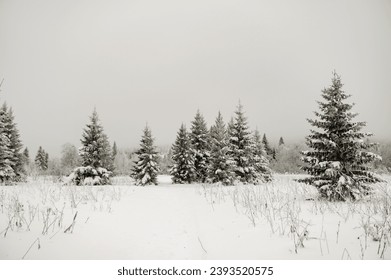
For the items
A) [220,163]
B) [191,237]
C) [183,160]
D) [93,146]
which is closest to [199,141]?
[183,160]

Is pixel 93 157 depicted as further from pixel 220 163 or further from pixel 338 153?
pixel 338 153

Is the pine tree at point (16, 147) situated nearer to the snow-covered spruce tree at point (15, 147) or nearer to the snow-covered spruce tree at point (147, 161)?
the snow-covered spruce tree at point (15, 147)

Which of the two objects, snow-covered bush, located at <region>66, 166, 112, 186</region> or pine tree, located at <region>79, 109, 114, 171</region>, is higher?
pine tree, located at <region>79, 109, 114, 171</region>

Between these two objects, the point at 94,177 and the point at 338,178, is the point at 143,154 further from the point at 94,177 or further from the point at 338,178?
the point at 338,178

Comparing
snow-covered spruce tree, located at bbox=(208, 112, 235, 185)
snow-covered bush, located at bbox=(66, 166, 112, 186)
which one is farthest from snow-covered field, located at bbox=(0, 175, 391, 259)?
snow-covered bush, located at bbox=(66, 166, 112, 186)

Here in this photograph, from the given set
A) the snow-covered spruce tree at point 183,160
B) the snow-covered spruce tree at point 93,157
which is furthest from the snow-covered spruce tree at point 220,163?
the snow-covered spruce tree at point 93,157

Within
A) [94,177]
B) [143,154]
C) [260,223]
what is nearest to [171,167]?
[143,154]

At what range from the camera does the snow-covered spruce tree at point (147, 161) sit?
26.0 metres

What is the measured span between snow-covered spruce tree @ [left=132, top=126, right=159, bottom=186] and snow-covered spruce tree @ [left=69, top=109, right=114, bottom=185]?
508cm

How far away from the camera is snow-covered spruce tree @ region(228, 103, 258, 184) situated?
22266mm

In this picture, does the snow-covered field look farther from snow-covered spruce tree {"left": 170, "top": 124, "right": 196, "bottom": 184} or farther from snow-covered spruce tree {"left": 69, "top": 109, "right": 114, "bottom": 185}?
snow-covered spruce tree {"left": 170, "top": 124, "right": 196, "bottom": 184}

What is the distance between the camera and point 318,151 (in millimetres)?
8570
